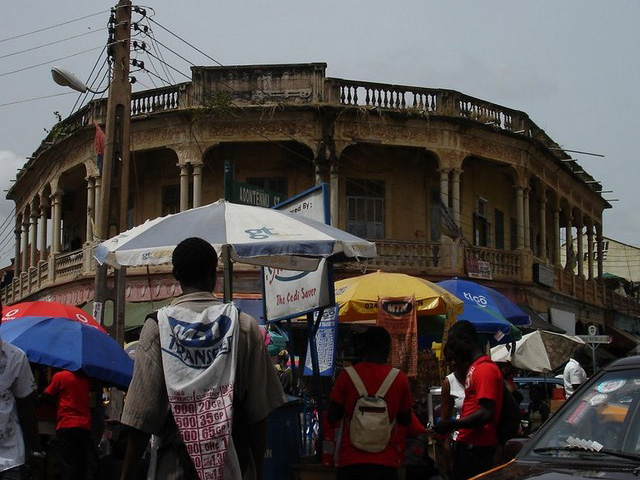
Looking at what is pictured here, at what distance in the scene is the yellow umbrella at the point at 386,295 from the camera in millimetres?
11523

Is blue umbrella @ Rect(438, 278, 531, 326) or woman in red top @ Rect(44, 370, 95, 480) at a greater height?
blue umbrella @ Rect(438, 278, 531, 326)

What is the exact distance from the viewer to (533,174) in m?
28.6

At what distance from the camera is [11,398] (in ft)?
18.3

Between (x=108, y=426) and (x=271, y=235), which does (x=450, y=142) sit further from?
(x=271, y=235)

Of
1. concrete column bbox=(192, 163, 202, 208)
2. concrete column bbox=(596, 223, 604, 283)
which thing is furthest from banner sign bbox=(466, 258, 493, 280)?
concrete column bbox=(596, 223, 604, 283)

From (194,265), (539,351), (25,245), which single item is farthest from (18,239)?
(194,265)

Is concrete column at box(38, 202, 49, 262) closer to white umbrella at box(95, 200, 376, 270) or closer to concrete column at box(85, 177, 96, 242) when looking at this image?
concrete column at box(85, 177, 96, 242)

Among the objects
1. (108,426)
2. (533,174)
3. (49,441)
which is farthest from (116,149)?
(533,174)

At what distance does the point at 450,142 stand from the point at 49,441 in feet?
60.4

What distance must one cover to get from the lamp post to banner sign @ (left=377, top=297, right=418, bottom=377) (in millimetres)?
5220

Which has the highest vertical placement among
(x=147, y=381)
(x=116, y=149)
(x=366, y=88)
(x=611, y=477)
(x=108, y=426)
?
(x=366, y=88)

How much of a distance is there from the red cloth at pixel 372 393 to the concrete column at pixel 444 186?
20.0m

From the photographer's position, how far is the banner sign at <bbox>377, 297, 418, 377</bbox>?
11391 mm

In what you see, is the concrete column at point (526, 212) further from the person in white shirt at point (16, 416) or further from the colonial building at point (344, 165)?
the person in white shirt at point (16, 416)
